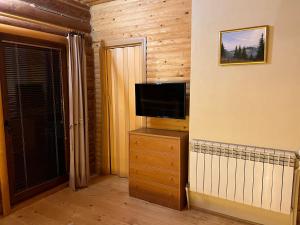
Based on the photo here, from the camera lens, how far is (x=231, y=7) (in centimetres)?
233

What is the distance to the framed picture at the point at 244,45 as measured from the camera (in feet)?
7.22

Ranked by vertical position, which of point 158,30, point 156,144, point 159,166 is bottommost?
point 159,166

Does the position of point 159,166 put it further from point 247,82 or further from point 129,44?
point 129,44

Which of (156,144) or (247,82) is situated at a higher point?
(247,82)

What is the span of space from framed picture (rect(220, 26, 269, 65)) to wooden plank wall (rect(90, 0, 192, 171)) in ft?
1.94

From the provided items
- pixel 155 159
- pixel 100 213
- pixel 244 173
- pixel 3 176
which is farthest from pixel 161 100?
pixel 3 176

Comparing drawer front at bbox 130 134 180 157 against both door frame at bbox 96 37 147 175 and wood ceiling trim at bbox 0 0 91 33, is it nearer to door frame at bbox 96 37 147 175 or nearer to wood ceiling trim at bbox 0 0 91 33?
door frame at bbox 96 37 147 175

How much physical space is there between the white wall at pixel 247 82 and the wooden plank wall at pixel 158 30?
0.36m

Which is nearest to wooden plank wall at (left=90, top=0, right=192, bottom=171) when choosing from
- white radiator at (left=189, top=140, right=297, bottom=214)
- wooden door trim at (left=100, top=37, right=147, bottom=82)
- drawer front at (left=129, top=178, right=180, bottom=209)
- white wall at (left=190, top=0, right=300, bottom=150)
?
wooden door trim at (left=100, top=37, right=147, bottom=82)

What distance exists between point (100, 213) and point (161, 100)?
156 centimetres

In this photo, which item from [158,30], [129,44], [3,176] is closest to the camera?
[3,176]

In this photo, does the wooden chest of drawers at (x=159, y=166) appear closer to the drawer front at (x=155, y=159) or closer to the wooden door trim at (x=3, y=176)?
the drawer front at (x=155, y=159)

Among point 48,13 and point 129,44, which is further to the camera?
point 129,44

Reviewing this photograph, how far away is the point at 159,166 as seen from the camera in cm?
281
